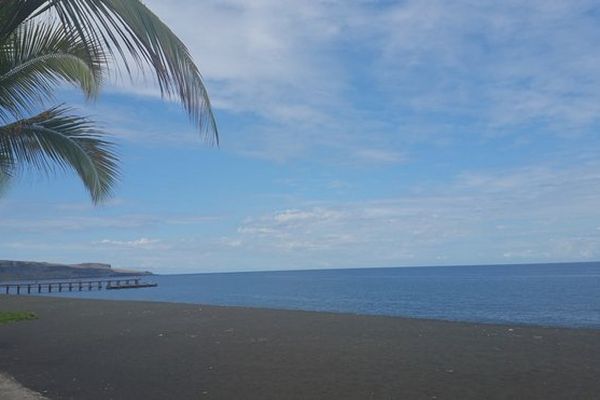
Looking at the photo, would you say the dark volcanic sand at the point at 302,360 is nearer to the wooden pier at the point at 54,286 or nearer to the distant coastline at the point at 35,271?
the wooden pier at the point at 54,286

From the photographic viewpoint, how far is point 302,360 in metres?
9.98

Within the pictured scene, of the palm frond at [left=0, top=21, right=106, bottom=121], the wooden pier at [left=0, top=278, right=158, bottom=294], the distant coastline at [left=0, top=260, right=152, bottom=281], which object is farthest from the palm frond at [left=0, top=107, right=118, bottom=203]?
the distant coastline at [left=0, top=260, right=152, bottom=281]

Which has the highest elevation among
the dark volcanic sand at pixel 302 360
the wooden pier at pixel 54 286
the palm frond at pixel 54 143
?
the palm frond at pixel 54 143

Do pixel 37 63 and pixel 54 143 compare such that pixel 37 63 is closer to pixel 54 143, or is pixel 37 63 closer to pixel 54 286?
pixel 54 143

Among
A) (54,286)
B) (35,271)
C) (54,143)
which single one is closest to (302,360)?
(54,143)

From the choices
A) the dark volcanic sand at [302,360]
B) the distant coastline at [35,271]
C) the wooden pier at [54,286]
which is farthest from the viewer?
the distant coastline at [35,271]

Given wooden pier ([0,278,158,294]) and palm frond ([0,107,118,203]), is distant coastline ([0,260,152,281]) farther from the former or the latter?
palm frond ([0,107,118,203])

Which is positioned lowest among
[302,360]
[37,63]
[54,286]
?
[54,286]

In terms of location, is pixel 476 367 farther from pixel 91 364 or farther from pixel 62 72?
pixel 62 72

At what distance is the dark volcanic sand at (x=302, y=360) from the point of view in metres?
7.54

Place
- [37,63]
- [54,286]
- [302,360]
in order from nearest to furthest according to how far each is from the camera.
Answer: [37,63]
[302,360]
[54,286]

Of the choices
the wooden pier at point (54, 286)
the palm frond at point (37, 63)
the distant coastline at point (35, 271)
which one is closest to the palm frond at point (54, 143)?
the palm frond at point (37, 63)

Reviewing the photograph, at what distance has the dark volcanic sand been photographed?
7.54m

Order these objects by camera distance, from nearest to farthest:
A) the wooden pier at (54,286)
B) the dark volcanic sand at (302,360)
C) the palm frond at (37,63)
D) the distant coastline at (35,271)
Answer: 1. the palm frond at (37,63)
2. the dark volcanic sand at (302,360)
3. the wooden pier at (54,286)
4. the distant coastline at (35,271)
